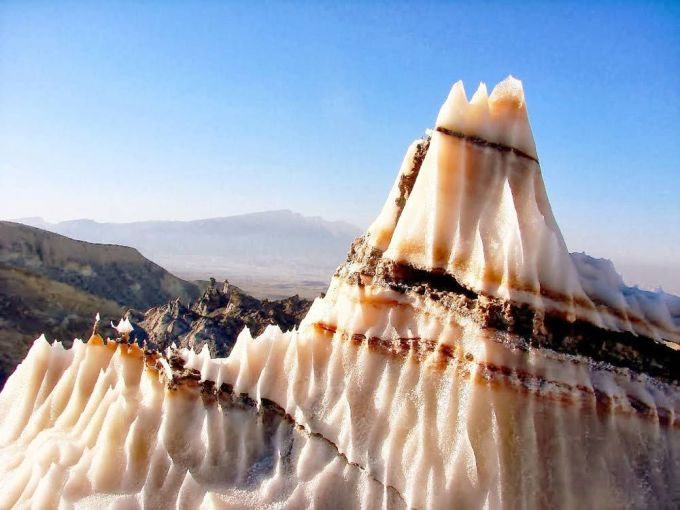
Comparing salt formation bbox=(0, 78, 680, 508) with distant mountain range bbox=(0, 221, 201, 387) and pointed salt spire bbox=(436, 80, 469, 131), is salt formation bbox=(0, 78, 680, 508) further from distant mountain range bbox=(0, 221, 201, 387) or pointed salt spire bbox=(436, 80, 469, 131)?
distant mountain range bbox=(0, 221, 201, 387)

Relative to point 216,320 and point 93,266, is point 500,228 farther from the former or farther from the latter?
point 93,266

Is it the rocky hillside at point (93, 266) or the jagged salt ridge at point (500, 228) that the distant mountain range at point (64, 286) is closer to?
the rocky hillside at point (93, 266)

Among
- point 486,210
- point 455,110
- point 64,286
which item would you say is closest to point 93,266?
point 64,286

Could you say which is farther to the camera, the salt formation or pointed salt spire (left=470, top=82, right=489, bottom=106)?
pointed salt spire (left=470, top=82, right=489, bottom=106)

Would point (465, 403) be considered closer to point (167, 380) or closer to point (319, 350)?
point (319, 350)

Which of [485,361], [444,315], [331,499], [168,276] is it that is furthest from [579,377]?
[168,276]

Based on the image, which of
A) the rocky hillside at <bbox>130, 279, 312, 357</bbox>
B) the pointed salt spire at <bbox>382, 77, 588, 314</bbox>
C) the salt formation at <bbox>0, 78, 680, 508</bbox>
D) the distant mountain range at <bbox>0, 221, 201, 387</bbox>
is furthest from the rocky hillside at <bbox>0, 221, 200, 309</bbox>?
the pointed salt spire at <bbox>382, 77, 588, 314</bbox>

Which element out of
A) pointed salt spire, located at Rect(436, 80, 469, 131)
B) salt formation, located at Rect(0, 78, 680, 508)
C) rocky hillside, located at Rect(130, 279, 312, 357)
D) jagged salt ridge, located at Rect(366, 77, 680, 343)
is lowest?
rocky hillside, located at Rect(130, 279, 312, 357)

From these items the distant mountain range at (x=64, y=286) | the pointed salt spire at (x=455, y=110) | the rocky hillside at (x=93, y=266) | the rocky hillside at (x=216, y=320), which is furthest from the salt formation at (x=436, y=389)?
the rocky hillside at (x=93, y=266)
